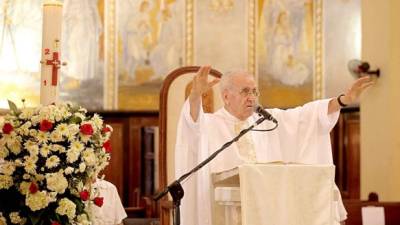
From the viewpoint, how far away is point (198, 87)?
4770mm

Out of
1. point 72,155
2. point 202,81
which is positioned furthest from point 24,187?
point 202,81

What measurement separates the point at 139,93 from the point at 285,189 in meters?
9.17

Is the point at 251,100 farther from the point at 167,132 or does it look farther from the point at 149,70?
the point at 149,70

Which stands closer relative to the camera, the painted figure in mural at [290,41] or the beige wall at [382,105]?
the beige wall at [382,105]

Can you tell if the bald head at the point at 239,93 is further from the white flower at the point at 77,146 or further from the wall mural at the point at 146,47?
the wall mural at the point at 146,47

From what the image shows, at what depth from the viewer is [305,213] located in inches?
176

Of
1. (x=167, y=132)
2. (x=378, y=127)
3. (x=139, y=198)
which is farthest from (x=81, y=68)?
(x=167, y=132)

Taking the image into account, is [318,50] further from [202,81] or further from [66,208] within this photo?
[66,208]

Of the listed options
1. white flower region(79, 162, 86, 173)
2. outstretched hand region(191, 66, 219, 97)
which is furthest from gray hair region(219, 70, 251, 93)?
white flower region(79, 162, 86, 173)

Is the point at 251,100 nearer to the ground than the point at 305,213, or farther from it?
farther from it

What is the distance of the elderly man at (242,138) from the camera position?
5.29 meters

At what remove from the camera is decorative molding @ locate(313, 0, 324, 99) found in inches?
530

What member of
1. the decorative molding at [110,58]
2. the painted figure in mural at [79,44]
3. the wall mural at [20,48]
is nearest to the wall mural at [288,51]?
the decorative molding at [110,58]

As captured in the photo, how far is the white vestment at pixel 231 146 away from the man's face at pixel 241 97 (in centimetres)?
9
